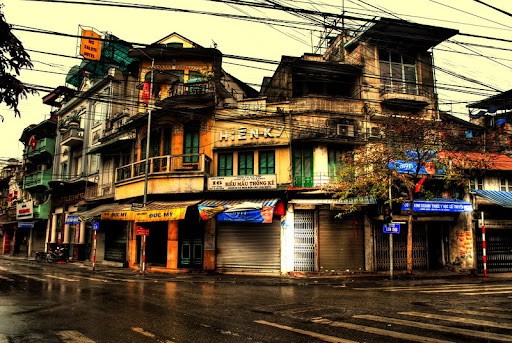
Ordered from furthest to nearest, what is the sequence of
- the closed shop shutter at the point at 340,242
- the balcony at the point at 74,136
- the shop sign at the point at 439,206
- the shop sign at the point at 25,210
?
the shop sign at the point at 25,210
the balcony at the point at 74,136
the closed shop shutter at the point at 340,242
the shop sign at the point at 439,206

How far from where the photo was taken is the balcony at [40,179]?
123 feet

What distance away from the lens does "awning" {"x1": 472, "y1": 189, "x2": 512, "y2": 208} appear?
20922 mm

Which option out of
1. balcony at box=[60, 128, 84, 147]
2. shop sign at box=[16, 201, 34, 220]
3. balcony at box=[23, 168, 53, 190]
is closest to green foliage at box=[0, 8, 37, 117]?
balcony at box=[60, 128, 84, 147]

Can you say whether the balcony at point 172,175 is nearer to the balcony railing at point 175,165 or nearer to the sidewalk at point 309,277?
the balcony railing at point 175,165

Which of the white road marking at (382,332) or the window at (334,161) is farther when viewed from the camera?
the window at (334,161)

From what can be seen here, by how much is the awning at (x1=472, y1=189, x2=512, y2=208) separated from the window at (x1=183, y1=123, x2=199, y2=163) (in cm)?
1606

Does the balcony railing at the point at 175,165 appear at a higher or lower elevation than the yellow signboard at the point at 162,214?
higher

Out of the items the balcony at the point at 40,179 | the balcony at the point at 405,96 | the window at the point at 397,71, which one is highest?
the window at the point at 397,71

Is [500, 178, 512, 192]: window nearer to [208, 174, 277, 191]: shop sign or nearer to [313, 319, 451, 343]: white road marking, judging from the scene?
[208, 174, 277, 191]: shop sign

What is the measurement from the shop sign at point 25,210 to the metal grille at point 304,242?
30.1 metres

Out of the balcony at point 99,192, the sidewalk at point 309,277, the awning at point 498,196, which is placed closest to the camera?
the sidewalk at point 309,277

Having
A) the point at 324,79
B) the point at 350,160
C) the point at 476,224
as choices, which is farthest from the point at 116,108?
the point at 476,224

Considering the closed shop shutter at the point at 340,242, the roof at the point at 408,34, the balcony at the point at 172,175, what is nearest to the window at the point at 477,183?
the closed shop shutter at the point at 340,242

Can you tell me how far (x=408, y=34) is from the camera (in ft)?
77.0
